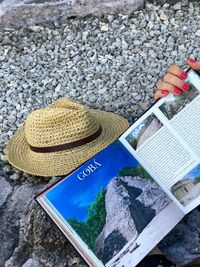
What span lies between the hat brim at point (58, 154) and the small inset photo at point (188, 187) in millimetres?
420

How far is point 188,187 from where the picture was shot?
79.5 inches

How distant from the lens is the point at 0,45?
331 cm

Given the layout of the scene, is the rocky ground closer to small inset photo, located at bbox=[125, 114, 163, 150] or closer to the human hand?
small inset photo, located at bbox=[125, 114, 163, 150]

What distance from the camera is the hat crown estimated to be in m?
2.36

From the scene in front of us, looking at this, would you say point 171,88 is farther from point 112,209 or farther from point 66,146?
point 66,146

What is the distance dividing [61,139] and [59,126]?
40 mm

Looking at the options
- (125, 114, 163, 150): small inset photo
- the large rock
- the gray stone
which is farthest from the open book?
the large rock

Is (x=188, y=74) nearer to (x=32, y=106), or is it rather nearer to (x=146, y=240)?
(x=146, y=240)

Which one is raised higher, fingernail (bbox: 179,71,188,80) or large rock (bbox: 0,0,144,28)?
fingernail (bbox: 179,71,188,80)

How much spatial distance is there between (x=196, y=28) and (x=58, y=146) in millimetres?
1069

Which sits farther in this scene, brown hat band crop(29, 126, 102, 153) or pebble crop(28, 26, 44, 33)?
pebble crop(28, 26, 44, 33)

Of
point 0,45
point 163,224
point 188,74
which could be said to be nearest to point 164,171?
point 163,224

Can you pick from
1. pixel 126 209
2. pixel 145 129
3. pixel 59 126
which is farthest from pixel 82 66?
pixel 126 209

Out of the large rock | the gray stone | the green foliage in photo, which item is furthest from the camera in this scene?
the large rock
